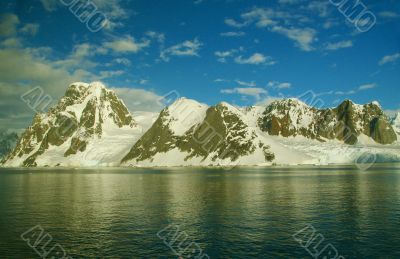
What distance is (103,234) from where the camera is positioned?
5325 centimetres

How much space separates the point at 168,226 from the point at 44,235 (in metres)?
16.7

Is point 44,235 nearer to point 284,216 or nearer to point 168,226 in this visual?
point 168,226

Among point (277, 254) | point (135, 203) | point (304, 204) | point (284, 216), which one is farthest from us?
point (135, 203)

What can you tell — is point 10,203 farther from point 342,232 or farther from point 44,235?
point 342,232

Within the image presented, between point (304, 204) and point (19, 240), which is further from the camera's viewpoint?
point (304, 204)

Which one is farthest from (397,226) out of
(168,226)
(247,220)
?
(168,226)

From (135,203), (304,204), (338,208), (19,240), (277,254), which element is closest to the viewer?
(277,254)

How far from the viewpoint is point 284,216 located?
64812 mm

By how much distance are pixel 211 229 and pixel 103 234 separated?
14.5 meters

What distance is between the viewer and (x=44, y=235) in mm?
52938

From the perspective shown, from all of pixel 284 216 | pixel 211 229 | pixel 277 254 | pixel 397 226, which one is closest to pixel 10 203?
pixel 211 229

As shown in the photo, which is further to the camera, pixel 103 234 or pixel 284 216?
pixel 284 216

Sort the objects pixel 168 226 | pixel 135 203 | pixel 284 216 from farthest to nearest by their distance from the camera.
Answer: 1. pixel 135 203
2. pixel 284 216
3. pixel 168 226

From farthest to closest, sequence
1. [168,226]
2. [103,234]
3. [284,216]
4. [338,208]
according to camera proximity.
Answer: [338,208] → [284,216] → [168,226] → [103,234]
